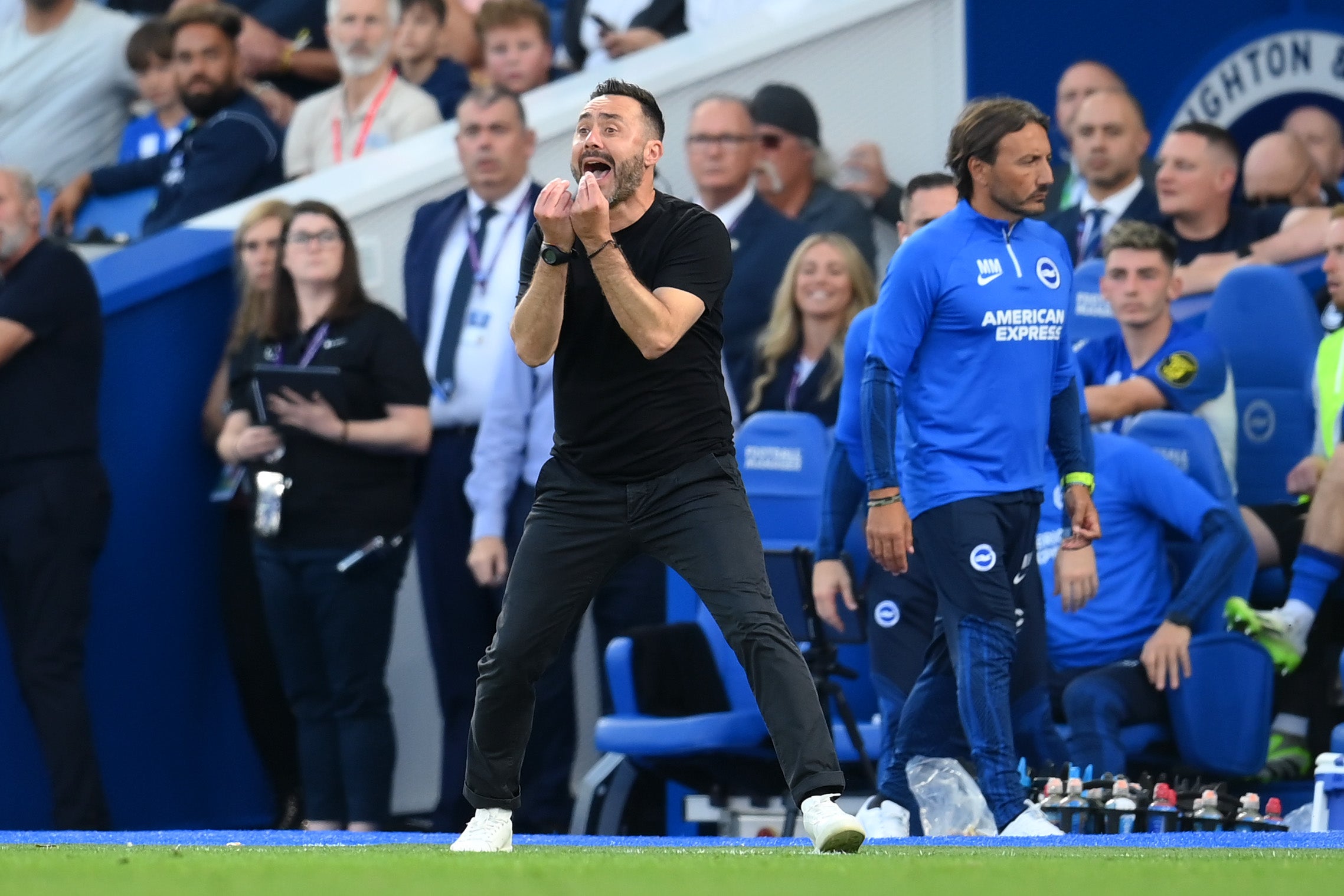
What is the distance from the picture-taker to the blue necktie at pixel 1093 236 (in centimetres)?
877

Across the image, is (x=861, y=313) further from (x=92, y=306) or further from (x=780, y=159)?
(x=92, y=306)

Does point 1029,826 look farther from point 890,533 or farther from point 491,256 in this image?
point 491,256

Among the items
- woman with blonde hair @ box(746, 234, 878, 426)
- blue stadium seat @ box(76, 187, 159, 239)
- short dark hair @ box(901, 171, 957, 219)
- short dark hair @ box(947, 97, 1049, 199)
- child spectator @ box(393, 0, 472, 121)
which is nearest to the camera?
short dark hair @ box(947, 97, 1049, 199)

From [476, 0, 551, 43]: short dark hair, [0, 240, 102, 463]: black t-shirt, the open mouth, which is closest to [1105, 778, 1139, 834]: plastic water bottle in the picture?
the open mouth

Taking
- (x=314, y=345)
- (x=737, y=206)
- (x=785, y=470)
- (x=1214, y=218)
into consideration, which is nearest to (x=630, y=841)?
(x=785, y=470)

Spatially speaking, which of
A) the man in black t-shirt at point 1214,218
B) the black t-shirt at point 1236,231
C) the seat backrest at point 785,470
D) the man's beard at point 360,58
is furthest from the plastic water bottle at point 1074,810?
the man's beard at point 360,58

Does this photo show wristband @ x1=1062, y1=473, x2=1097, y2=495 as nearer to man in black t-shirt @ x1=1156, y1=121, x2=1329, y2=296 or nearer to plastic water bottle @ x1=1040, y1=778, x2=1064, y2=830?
plastic water bottle @ x1=1040, y1=778, x2=1064, y2=830

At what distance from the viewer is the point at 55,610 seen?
8.43m

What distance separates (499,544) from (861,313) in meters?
1.86

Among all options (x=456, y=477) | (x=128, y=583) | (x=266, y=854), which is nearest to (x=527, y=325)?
(x=266, y=854)

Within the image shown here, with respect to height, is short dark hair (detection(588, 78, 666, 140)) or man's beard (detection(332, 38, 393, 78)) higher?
man's beard (detection(332, 38, 393, 78))

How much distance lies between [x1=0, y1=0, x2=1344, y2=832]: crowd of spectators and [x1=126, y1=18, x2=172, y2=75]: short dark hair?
6.43ft

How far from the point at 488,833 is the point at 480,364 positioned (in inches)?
146

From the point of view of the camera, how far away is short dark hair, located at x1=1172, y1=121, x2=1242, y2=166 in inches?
331
